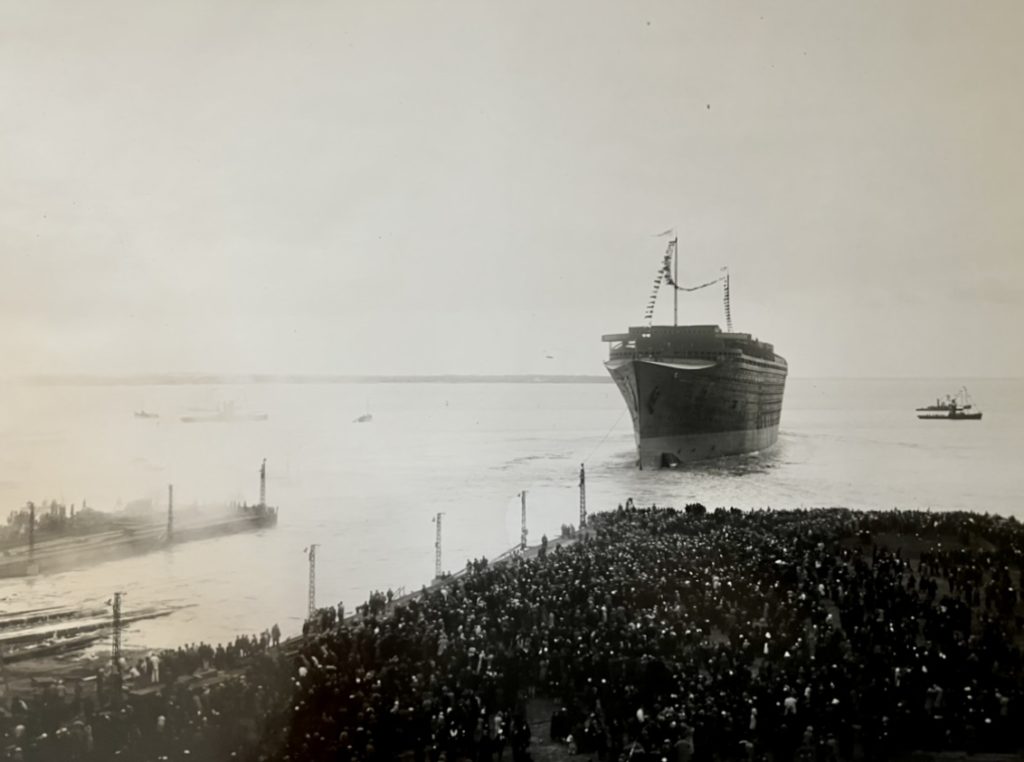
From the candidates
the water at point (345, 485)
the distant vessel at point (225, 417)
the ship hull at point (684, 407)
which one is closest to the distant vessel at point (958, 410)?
the water at point (345, 485)

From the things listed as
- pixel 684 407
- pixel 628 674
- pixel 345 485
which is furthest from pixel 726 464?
pixel 628 674

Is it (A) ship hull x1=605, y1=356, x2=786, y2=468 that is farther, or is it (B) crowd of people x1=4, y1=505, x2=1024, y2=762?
(A) ship hull x1=605, y1=356, x2=786, y2=468

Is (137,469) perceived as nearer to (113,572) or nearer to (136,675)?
(113,572)

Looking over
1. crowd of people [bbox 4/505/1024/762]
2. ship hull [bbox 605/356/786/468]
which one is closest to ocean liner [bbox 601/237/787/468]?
ship hull [bbox 605/356/786/468]

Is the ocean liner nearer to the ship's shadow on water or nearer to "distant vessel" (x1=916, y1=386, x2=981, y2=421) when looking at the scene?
the ship's shadow on water

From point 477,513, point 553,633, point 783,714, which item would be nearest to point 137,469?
point 477,513

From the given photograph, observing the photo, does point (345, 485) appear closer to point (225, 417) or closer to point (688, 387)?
point (225, 417)
